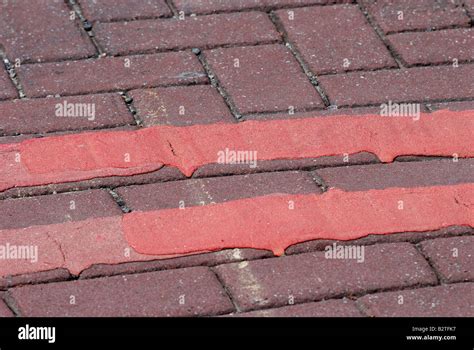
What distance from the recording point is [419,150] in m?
3.61

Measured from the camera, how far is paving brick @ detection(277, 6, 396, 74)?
3.98 meters

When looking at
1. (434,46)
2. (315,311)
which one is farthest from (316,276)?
(434,46)

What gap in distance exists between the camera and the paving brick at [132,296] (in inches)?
119

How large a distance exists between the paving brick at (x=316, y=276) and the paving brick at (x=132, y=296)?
62 mm

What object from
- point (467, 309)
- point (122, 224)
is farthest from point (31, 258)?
point (467, 309)

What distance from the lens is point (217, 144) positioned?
11.8 ft

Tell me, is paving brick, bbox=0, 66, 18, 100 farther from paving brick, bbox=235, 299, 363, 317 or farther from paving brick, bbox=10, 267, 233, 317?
paving brick, bbox=235, 299, 363, 317

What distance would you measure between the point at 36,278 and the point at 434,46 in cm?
171

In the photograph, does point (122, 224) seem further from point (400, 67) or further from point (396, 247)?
point (400, 67)

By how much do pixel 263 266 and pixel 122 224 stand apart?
0.42 m

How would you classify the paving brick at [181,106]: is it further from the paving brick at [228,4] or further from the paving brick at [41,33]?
the paving brick at [228,4]

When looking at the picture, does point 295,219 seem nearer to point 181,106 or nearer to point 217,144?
point 217,144

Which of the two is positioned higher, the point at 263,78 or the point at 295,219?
the point at 263,78
